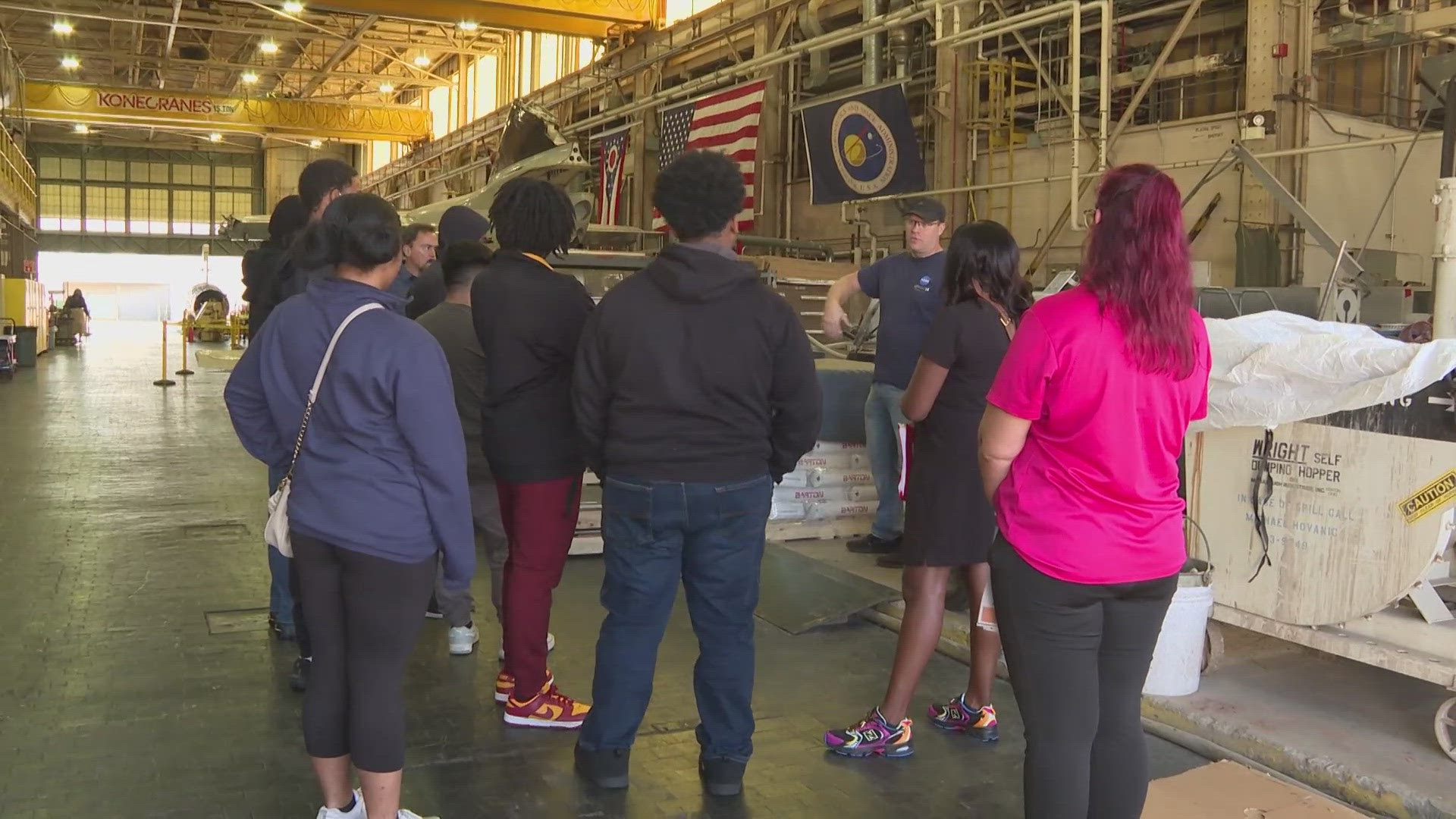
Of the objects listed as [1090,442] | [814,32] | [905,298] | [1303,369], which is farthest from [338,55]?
[1090,442]

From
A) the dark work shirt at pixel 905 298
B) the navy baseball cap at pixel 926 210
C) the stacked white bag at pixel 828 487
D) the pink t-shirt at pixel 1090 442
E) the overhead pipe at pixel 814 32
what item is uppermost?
the overhead pipe at pixel 814 32

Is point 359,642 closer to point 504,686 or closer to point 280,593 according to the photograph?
point 504,686

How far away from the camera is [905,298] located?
5.16 m

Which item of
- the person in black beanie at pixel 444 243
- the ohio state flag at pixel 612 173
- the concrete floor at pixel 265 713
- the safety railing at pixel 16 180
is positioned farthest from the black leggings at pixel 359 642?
the safety railing at pixel 16 180

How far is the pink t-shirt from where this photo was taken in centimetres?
220

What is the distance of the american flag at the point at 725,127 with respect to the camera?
1532cm

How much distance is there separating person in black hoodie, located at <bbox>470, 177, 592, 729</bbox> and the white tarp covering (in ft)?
6.92

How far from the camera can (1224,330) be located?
154 inches

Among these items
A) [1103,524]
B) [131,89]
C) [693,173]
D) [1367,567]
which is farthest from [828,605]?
[131,89]

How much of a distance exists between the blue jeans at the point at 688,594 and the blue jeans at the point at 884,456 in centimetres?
260

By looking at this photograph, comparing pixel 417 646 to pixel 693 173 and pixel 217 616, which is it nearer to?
pixel 217 616

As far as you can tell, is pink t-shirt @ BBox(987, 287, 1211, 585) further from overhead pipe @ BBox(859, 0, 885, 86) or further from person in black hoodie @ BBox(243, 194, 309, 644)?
overhead pipe @ BBox(859, 0, 885, 86)

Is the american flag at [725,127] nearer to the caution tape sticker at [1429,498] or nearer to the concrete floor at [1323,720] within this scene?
the concrete floor at [1323,720]

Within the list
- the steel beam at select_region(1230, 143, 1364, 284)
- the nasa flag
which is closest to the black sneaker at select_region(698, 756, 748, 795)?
the steel beam at select_region(1230, 143, 1364, 284)
